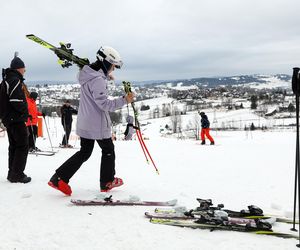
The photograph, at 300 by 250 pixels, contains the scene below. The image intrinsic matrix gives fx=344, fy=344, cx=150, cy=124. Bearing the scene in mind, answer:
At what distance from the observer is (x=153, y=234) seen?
11.4 feet

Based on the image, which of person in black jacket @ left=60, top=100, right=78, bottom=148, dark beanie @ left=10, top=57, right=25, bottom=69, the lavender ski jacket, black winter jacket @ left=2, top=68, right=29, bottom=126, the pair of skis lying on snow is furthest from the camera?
person in black jacket @ left=60, top=100, right=78, bottom=148

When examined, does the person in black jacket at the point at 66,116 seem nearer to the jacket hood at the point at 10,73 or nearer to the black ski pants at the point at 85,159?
the jacket hood at the point at 10,73

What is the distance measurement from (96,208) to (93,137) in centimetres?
A: 97

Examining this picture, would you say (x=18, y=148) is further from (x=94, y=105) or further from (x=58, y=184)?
(x=94, y=105)

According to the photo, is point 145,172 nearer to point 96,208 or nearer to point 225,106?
point 96,208

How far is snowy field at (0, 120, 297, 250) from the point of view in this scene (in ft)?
10.8

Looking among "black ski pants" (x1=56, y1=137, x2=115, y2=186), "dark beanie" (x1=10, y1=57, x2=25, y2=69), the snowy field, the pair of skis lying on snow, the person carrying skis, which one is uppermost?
"dark beanie" (x1=10, y1=57, x2=25, y2=69)

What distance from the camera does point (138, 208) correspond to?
435 centimetres

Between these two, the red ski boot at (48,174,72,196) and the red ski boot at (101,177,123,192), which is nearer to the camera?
the red ski boot at (48,174,72,196)

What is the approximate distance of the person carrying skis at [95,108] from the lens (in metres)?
4.62

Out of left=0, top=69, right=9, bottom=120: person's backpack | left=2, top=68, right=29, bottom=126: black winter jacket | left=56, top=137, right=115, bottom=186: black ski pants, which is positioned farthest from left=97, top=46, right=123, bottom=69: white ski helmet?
left=0, top=69, right=9, bottom=120: person's backpack

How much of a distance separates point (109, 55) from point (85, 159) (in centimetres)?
150

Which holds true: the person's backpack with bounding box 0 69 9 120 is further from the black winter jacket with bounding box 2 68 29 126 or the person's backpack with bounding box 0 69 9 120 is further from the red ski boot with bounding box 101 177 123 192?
the red ski boot with bounding box 101 177 123 192

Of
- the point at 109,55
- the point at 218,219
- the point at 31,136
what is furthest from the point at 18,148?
the point at 31,136
